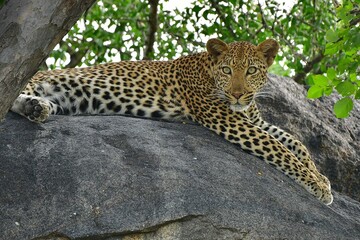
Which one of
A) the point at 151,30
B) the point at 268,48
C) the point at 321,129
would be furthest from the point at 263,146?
the point at 151,30

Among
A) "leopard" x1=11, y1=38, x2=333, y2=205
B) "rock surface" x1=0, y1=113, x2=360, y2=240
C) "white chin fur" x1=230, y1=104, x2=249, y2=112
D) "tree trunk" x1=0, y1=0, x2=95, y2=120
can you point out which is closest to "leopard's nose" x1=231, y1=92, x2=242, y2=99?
"leopard" x1=11, y1=38, x2=333, y2=205

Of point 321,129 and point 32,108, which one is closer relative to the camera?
point 32,108

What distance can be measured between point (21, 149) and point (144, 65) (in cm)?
362

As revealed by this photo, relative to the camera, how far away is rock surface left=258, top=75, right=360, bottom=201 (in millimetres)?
11820

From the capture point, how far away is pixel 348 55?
30.1 feet

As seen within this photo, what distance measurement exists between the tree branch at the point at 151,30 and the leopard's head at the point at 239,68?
4.32 metres

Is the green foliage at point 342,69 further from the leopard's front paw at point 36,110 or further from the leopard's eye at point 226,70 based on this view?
the leopard's front paw at point 36,110

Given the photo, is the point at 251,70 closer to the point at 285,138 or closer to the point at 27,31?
the point at 285,138

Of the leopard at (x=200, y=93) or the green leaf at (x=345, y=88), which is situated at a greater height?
the green leaf at (x=345, y=88)

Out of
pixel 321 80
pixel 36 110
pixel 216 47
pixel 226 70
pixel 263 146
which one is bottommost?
pixel 263 146

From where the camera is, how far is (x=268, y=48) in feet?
36.6

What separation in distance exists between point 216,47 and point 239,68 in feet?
1.59

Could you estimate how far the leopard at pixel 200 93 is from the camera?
34.1ft

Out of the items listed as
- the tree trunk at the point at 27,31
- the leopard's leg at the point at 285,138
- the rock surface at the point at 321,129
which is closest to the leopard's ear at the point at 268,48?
the leopard's leg at the point at 285,138
